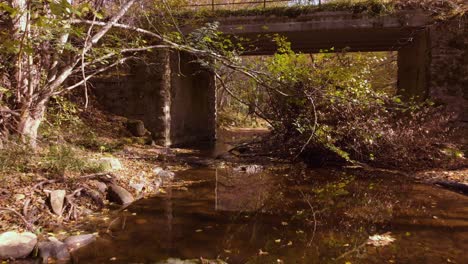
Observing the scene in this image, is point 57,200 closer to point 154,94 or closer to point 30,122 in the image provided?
point 30,122

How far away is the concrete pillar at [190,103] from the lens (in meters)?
13.6

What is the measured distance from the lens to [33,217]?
5.25 metres

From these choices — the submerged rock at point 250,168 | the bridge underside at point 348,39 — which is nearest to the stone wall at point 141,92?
the bridge underside at point 348,39

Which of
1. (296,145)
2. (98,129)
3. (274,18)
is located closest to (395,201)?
(296,145)

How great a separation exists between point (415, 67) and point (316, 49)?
4.59m

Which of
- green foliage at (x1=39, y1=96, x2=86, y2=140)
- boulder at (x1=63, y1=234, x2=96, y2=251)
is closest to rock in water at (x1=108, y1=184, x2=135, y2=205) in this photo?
boulder at (x1=63, y1=234, x2=96, y2=251)

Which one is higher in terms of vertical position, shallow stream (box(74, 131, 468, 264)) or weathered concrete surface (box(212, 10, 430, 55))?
weathered concrete surface (box(212, 10, 430, 55))

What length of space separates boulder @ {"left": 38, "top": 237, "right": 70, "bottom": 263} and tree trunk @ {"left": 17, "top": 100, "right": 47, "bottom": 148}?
9.30ft

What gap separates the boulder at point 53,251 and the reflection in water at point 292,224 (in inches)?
6.9

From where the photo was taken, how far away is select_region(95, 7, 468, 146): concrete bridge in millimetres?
10758

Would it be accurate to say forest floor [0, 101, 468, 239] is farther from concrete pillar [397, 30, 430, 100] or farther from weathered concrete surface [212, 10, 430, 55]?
weathered concrete surface [212, 10, 430, 55]

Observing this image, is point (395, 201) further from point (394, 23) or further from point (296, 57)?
point (394, 23)

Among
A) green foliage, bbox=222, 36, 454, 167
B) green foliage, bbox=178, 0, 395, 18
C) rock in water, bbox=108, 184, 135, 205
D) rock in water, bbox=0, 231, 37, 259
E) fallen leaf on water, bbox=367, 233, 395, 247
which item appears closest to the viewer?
rock in water, bbox=0, 231, 37, 259

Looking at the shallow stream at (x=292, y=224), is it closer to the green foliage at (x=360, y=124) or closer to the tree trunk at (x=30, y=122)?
the green foliage at (x=360, y=124)
